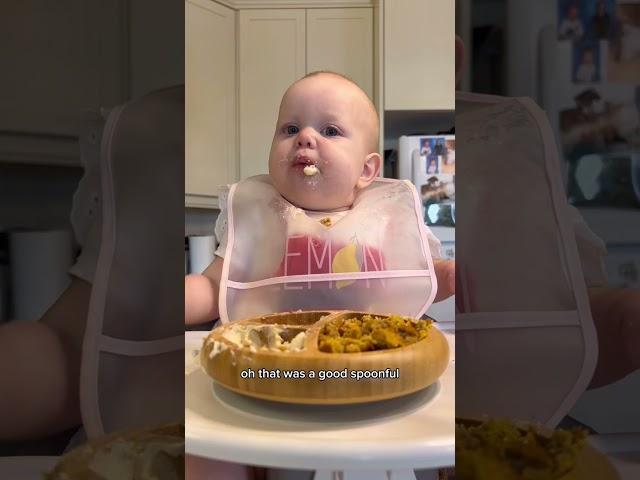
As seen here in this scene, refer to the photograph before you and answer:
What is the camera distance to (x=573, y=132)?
1.30 ft

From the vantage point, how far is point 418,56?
1.47ft

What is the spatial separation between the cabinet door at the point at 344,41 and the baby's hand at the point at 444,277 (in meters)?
0.17

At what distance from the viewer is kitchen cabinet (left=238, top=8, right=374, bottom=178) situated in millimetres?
457

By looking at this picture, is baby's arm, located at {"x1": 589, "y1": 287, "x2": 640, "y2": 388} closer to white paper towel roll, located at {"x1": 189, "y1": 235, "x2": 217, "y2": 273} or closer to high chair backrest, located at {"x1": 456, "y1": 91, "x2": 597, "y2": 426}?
high chair backrest, located at {"x1": 456, "y1": 91, "x2": 597, "y2": 426}

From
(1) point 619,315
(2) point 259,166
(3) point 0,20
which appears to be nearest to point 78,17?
(3) point 0,20

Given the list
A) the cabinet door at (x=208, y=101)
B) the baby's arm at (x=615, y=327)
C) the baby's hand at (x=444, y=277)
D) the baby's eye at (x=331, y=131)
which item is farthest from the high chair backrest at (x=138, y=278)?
the baby's arm at (x=615, y=327)

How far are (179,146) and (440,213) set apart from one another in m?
0.25

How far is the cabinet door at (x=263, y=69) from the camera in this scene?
46cm

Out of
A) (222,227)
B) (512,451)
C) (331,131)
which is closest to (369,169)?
(331,131)

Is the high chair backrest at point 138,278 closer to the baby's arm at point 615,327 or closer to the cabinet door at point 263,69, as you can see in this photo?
the cabinet door at point 263,69

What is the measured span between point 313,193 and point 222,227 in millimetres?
96

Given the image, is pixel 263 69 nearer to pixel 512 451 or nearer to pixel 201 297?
pixel 201 297

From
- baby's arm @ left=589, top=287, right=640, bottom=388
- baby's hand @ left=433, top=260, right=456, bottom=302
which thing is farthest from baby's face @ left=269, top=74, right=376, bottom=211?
baby's arm @ left=589, top=287, right=640, bottom=388

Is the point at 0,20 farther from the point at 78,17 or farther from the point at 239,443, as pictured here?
the point at 239,443
